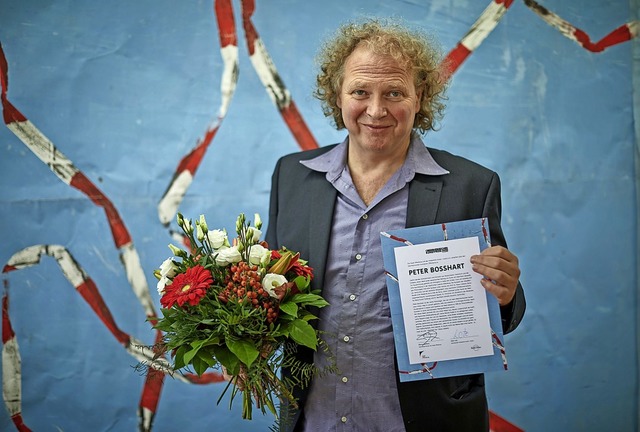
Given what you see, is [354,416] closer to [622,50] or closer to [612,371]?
[612,371]

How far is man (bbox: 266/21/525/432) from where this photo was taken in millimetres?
1681

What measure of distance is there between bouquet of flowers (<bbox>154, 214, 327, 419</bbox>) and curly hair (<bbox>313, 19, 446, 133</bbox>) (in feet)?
1.83

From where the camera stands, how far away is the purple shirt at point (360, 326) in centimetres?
168

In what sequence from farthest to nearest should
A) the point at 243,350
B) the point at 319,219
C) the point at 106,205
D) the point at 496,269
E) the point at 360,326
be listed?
the point at 106,205 → the point at 319,219 → the point at 360,326 → the point at 496,269 → the point at 243,350

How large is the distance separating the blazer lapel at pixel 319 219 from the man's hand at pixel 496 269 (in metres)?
0.38

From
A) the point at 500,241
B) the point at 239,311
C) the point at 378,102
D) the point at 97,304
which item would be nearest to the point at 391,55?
the point at 378,102

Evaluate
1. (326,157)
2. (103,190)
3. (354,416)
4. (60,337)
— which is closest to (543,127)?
(326,157)

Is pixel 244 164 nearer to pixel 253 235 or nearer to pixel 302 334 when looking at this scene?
pixel 253 235

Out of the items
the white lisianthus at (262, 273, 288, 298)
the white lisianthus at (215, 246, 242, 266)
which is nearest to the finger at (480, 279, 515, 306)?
the white lisianthus at (262, 273, 288, 298)

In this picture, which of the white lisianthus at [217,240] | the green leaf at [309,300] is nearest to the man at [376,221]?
the green leaf at [309,300]

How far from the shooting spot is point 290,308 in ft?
5.06

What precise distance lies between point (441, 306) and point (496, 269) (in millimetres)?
151

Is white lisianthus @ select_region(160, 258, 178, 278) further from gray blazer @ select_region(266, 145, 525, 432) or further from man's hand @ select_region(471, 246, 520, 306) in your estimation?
man's hand @ select_region(471, 246, 520, 306)

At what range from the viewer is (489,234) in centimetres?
162
